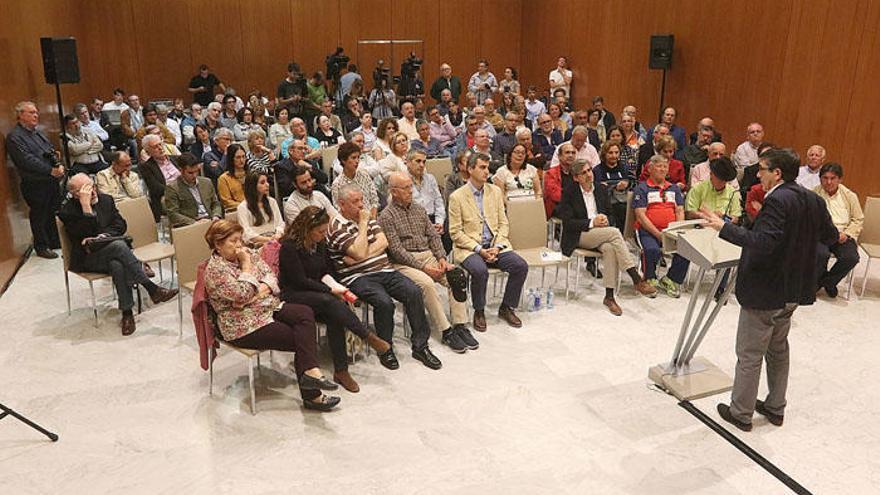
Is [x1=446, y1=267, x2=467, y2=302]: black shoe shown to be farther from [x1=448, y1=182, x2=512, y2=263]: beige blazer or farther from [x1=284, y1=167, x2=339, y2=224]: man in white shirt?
[x1=284, y1=167, x2=339, y2=224]: man in white shirt

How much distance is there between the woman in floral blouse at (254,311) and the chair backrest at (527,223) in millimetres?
1954

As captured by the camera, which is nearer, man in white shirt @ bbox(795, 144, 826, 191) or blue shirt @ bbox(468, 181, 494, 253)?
blue shirt @ bbox(468, 181, 494, 253)

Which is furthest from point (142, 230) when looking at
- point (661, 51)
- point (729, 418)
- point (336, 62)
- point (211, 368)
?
point (336, 62)

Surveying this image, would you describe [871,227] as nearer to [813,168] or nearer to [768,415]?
[813,168]

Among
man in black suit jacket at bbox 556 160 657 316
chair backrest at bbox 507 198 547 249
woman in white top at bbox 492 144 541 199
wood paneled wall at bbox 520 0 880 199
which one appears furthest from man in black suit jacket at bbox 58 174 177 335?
wood paneled wall at bbox 520 0 880 199

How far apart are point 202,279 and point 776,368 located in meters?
3.00

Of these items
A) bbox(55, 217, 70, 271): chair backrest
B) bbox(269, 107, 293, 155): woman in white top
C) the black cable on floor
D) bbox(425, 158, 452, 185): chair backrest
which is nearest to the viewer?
the black cable on floor

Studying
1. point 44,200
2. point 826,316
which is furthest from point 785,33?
point 44,200

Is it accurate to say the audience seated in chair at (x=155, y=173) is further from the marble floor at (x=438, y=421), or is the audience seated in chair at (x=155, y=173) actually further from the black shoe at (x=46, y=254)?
the marble floor at (x=438, y=421)

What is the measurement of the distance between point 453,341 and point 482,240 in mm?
883

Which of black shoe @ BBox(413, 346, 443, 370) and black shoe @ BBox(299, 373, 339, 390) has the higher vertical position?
black shoe @ BBox(299, 373, 339, 390)

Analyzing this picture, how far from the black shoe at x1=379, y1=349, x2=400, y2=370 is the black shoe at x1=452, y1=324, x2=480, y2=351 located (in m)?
0.50

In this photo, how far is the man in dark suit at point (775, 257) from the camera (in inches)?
127

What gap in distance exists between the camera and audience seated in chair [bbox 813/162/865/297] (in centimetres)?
529
